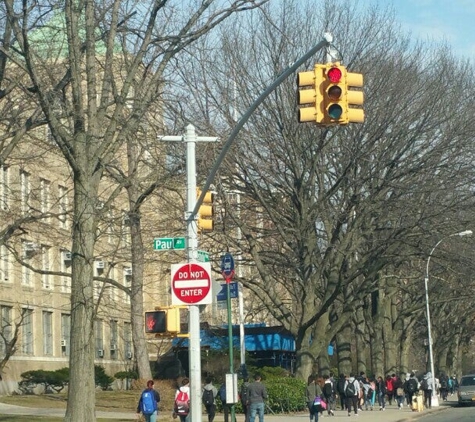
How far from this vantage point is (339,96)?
13047 millimetres

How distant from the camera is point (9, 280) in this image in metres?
50.0

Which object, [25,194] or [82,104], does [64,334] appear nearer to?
[25,194]

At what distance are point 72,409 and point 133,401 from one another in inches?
835

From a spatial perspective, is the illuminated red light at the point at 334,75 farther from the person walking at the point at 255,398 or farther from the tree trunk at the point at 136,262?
the person walking at the point at 255,398

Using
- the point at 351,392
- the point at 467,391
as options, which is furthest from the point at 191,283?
Answer: the point at 467,391

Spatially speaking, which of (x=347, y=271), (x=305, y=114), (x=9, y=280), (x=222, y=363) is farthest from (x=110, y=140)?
(x=9, y=280)

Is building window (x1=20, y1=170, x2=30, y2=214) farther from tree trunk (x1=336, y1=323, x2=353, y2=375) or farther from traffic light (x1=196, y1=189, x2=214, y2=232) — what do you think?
tree trunk (x1=336, y1=323, x2=353, y2=375)

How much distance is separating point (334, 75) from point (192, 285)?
683cm

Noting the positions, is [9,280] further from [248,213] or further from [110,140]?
[110,140]

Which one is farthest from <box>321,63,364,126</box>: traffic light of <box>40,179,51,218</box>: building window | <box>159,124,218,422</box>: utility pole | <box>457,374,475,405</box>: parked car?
<box>457,374,475,405</box>: parked car

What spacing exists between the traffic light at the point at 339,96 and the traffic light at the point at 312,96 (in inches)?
2.6

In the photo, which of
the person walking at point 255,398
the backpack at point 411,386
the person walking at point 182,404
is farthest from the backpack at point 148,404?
the backpack at point 411,386

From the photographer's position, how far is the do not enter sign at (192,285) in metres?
18.7

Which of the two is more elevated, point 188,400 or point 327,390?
point 188,400
